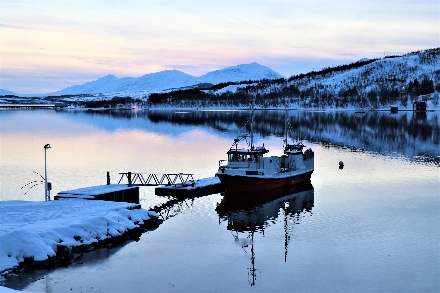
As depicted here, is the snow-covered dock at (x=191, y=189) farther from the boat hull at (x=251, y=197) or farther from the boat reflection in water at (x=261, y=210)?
the boat reflection in water at (x=261, y=210)

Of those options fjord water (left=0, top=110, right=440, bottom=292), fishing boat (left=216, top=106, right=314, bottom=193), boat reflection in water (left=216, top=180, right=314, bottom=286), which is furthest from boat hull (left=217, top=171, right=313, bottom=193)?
fjord water (left=0, top=110, right=440, bottom=292)

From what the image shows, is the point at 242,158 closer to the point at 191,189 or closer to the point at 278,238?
the point at 191,189

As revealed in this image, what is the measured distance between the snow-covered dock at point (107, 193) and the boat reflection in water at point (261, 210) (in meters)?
7.48

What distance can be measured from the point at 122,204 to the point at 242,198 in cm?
1424

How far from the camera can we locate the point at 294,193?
172 feet

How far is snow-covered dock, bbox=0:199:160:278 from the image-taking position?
90.8 ft

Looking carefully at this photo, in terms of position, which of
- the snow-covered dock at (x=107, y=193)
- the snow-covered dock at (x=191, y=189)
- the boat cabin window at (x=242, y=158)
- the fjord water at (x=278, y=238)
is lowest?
the fjord water at (x=278, y=238)

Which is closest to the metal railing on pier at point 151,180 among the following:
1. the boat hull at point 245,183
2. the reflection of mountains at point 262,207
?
the boat hull at point 245,183

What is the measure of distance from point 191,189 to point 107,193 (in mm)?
9739

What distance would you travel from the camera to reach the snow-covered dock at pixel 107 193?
40438 mm

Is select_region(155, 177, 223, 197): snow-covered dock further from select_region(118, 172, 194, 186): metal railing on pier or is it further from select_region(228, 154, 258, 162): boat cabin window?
select_region(228, 154, 258, 162): boat cabin window

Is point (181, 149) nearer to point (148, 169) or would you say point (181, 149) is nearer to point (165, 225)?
point (148, 169)

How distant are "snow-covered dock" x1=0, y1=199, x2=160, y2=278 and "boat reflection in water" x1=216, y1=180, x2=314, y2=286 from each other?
21.5 feet

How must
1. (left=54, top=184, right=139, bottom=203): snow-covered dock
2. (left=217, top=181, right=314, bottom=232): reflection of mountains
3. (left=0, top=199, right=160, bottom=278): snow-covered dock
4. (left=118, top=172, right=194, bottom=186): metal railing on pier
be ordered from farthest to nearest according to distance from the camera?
(left=118, top=172, right=194, bottom=186): metal railing on pier, (left=54, top=184, right=139, bottom=203): snow-covered dock, (left=217, top=181, right=314, bottom=232): reflection of mountains, (left=0, top=199, right=160, bottom=278): snow-covered dock
